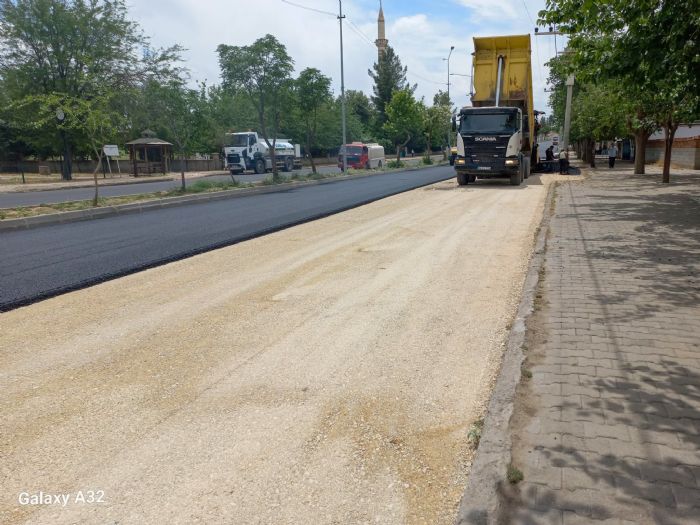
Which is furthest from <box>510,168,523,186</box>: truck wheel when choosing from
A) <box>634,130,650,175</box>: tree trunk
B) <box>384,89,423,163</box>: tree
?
<box>384,89,423,163</box>: tree

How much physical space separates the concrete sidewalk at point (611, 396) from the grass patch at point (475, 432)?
0.22 meters

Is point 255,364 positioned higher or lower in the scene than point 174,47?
lower

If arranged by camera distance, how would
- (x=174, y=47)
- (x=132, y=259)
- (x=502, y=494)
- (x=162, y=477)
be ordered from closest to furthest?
(x=502, y=494) → (x=162, y=477) → (x=132, y=259) → (x=174, y=47)

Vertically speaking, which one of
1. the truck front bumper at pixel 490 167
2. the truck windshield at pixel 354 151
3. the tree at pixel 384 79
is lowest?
the truck front bumper at pixel 490 167

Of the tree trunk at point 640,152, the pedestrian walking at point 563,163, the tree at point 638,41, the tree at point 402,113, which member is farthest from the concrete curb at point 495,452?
the tree at point 402,113

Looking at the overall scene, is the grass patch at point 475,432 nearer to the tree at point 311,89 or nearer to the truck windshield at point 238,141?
the tree at point 311,89

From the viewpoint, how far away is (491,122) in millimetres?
21031

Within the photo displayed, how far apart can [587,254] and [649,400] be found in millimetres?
5177

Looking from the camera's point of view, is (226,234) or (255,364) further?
(226,234)

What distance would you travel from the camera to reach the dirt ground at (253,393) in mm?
2824

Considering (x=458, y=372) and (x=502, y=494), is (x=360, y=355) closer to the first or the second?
(x=458, y=372)

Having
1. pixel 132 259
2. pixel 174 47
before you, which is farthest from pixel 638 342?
pixel 174 47

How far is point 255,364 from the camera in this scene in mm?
4496

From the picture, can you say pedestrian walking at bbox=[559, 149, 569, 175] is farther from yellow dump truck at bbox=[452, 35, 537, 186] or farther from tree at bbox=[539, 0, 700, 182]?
tree at bbox=[539, 0, 700, 182]
